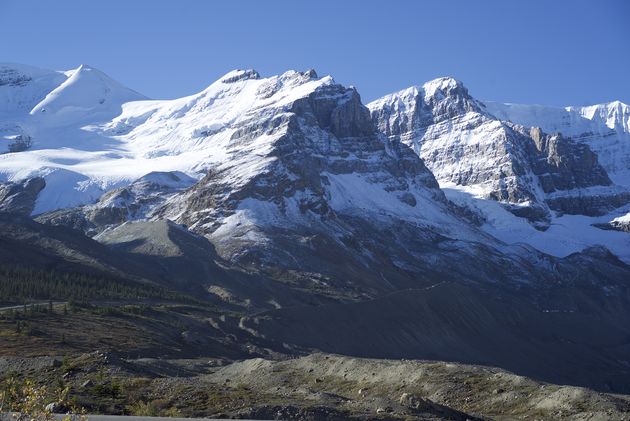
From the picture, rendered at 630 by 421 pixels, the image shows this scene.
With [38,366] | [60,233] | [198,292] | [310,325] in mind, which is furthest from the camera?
[60,233]

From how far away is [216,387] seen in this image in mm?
38906

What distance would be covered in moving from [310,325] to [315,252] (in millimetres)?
78510

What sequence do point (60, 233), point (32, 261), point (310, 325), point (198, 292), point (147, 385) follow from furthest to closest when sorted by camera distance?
point (60, 233), point (198, 292), point (32, 261), point (310, 325), point (147, 385)

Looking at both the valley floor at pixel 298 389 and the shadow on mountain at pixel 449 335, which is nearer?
the valley floor at pixel 298 389

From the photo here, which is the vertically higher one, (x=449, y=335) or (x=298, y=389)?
(x=298, y=389)

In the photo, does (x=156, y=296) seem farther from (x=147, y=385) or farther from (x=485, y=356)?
(x=147, y=385)

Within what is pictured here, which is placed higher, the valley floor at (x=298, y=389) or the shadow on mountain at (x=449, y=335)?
the valley floor at (x=298, y=389)

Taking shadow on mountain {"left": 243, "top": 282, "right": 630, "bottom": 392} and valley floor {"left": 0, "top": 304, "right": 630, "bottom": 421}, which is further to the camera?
shadow on mountain {"left": 243, "top": 282, "right": 630, "bottom": 392}

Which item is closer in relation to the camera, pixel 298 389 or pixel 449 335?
pixel 298 389

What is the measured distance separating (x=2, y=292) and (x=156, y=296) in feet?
80.4

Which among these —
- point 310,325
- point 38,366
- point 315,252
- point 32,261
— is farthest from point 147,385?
point 315,252

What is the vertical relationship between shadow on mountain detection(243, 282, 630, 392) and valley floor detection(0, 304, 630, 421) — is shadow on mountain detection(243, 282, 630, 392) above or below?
below

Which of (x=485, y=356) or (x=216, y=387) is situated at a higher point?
(x=216, y=387)

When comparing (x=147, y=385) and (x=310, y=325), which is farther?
(x=310, y=325)
